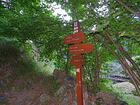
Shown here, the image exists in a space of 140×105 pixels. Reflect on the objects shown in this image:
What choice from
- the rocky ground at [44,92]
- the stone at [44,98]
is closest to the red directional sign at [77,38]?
the rocky ground at [44,92]

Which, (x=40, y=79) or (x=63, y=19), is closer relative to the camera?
(x=63, y=19)

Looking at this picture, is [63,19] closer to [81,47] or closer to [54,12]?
[54,12]

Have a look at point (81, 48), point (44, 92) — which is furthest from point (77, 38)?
point (44, 92)

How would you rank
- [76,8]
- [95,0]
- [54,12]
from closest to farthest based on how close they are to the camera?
[95,0]
[76,8]
[54,12]

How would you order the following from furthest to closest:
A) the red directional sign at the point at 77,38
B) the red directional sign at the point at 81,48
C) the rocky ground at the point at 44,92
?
1. the rocky ground at the point at 44,92
2. the red directional sign at the point at 77,38
3. the red directional sign at the point at 81,48

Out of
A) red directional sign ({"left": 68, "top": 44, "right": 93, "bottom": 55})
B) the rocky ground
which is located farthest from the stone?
red directional sign ({"left": 68, "top": 44, "right": 93, "bottom": 55})

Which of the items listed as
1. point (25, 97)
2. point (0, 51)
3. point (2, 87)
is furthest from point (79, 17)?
point (0, 51)

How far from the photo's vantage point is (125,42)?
5.77 meters

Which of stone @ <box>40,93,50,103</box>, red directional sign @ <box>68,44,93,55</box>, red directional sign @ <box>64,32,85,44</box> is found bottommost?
stone @ <box>40,93,50,103</box>

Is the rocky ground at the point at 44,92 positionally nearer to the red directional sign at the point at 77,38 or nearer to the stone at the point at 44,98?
the stone at the point at 44,98

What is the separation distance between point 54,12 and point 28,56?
8.45 ft

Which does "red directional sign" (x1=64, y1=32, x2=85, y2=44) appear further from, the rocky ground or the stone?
the stone

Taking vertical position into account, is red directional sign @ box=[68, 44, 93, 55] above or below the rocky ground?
above

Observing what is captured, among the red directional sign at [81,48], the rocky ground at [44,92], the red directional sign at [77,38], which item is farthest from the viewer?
the rocky ground at [44,92]
